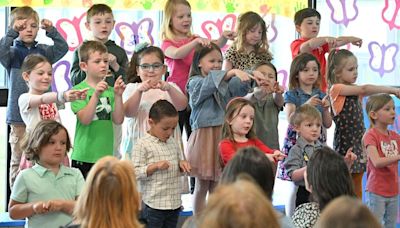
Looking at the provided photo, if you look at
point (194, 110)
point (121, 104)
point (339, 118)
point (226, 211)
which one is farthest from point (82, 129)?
point (226, 211)

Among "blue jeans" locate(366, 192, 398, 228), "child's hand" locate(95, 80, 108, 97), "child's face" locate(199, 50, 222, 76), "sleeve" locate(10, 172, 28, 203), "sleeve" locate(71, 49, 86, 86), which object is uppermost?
"child's face" locate(199, 50, 222, 76)

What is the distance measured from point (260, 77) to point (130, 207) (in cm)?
207

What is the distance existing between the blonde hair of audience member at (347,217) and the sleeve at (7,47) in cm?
326

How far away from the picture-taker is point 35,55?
184 inches

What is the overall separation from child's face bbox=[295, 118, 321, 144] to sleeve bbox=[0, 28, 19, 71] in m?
1.79

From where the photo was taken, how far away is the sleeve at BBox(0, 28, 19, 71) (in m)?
4.93

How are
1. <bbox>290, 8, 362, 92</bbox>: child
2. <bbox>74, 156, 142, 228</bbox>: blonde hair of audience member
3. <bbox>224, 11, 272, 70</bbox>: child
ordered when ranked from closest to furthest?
<bbox>74, 156, 142, 228</bbox>: blonde hair of audience member → <bbox>224, 11, 272, 70</bbox>: child → <bbox>290, 8, 362, 92</bbox>: child

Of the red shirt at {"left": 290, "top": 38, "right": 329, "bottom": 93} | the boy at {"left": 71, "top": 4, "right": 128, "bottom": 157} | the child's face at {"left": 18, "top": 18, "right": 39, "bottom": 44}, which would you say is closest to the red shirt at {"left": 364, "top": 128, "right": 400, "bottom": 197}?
the red shirt at {"left": 290, "top": 38, "right": 329, "bottom": 93}

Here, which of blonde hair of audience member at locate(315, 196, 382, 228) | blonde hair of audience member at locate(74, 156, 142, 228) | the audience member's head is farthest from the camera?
the audience member's head

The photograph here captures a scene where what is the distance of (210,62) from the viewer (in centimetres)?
490

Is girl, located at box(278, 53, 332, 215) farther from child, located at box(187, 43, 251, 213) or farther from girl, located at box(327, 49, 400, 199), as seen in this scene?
child, located at box(187, 43, 251, 213)

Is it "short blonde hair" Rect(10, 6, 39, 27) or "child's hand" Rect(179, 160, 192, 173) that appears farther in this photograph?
"short blonde hair" Rect(10, 6, 39, 27)

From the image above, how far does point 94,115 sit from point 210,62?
2.61 feet

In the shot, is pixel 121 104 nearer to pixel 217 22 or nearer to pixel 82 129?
pixel 82 129
